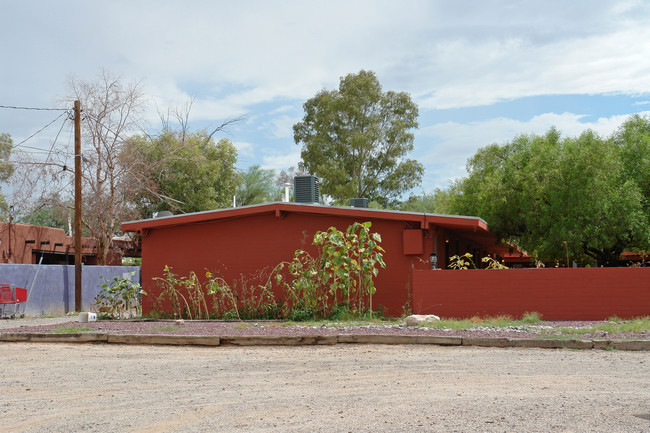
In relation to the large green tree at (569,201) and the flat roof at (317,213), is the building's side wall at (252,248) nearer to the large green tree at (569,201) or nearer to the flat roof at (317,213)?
the flat roof at (317,213)

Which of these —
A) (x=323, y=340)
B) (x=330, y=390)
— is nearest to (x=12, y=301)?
(x=323, y=340)

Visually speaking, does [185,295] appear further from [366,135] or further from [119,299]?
[366,135]

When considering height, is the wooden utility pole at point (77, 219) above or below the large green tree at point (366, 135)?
below

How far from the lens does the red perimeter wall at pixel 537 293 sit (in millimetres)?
13594

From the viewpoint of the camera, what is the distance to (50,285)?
74.1 ft

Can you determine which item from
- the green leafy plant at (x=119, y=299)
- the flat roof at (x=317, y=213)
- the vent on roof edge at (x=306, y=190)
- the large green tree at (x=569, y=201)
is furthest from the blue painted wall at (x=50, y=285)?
the large green tree at (x=569, y=201)

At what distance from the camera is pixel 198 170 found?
Answer: 119 feet

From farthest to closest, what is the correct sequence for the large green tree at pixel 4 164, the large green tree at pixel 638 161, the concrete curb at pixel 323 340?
1. the large green tree at pixel 4 164
2. the large green tree at pixel 638 161
3. the concrete curb at pixel 323 340

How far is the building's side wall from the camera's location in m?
15.4

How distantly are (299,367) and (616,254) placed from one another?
1945 cm

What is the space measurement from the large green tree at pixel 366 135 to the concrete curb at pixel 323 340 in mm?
28268

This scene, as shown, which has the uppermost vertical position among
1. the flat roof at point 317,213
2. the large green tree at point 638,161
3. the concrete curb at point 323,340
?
the large green tree at point 638,161

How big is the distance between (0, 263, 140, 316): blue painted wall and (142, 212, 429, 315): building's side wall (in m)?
4.69

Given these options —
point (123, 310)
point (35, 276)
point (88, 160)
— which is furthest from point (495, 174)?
point (88, 160)
